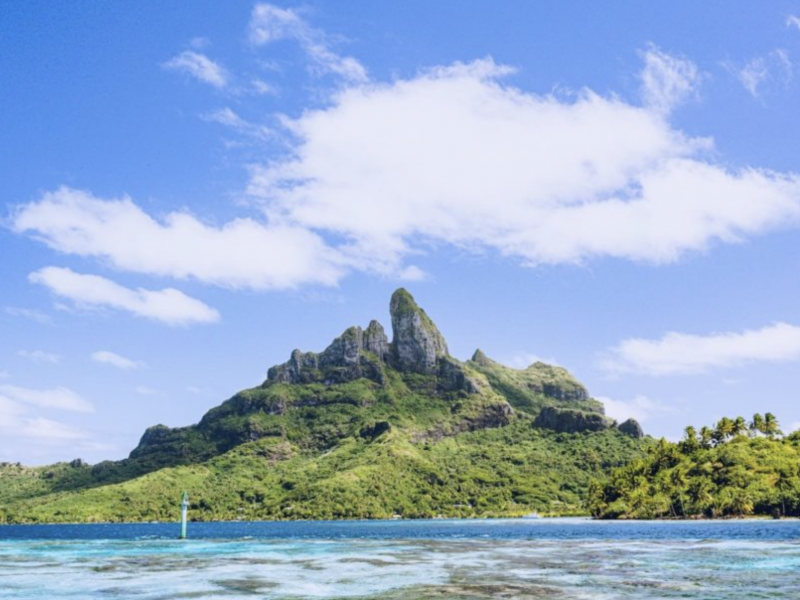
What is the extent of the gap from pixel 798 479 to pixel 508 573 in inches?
6381

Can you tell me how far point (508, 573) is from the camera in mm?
51656

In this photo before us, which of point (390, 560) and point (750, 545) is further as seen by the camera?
point (750, 545)

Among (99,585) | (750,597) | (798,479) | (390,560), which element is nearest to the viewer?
(750,597)

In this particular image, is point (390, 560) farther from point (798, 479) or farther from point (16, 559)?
point (798, 479)

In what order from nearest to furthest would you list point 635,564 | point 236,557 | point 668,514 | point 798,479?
point 635,564 < point 236,557 < point 798,479 < point 668,514

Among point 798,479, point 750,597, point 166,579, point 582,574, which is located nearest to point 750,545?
point 582,574

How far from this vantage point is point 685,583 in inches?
1699

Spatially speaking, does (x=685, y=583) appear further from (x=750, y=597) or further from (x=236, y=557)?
(x=236, y=557)

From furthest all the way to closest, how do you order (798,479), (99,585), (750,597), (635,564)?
(798,479)
(635,564)
(99,585)
(750,597)

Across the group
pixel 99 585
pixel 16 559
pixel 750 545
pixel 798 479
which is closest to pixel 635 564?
pixel 750 545

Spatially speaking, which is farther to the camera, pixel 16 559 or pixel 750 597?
pixel 16 559

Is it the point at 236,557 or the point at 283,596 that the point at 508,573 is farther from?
the point at 236,557

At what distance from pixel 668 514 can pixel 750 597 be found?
579ft

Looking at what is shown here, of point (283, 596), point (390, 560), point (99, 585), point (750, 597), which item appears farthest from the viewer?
point (390, 560)
